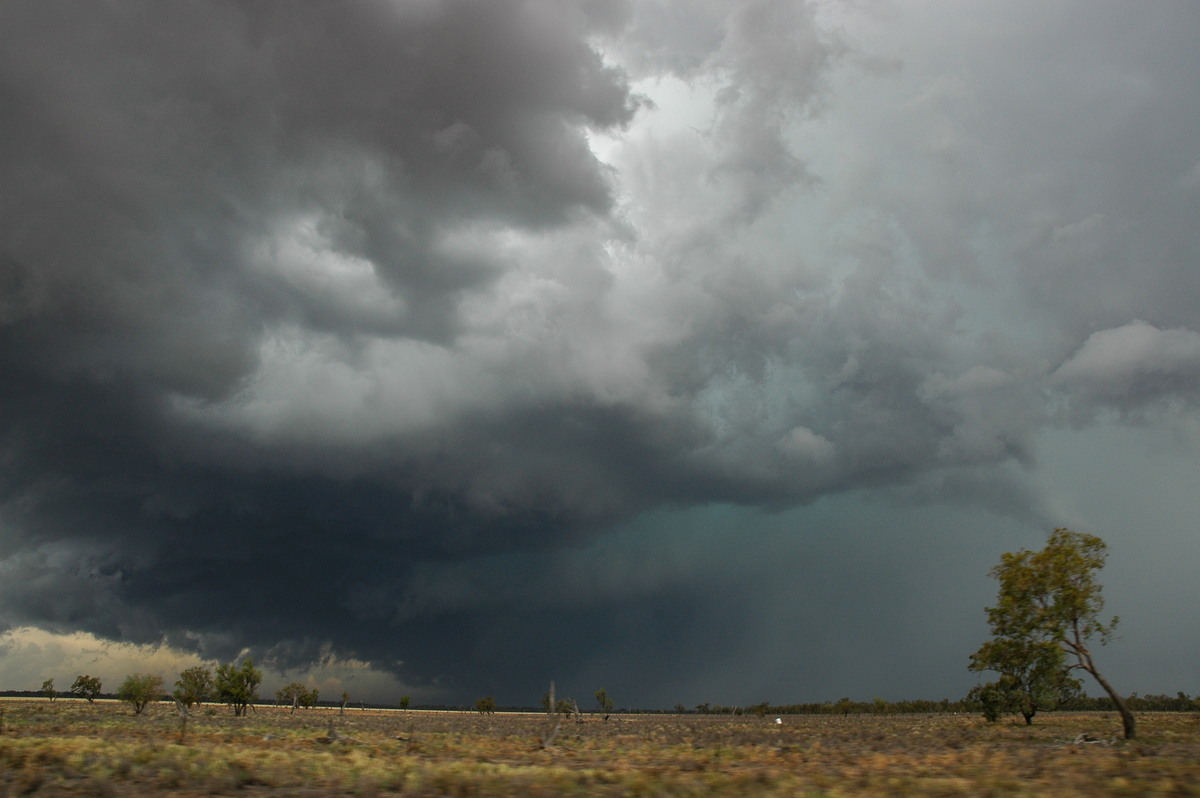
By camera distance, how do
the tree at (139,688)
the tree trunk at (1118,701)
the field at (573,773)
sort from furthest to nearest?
1. the tree at (139,688)
2. the tree trunk at (1118,701)
3. the field at (573,773)

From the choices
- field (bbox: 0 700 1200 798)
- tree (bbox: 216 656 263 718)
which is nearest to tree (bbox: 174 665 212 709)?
tree (bbox: 216 656 263 718)

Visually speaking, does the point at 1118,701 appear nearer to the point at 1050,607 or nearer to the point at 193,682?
the point at 1050,607

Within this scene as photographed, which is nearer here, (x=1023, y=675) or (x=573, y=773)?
(x=573, y=773)

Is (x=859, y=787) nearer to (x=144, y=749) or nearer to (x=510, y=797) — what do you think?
(x=510, y=797)

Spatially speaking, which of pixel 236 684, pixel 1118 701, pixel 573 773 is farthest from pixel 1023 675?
pixel 236 684

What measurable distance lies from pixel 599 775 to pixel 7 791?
54.7ft

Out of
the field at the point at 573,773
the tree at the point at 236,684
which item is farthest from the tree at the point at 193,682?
the field at the point at 573,773

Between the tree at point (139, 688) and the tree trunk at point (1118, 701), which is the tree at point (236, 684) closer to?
the tree at point (139, 688)

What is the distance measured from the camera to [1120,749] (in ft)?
116

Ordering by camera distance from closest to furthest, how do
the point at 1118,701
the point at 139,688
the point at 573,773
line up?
the point at 573,773 < the point at 1118,701 < the point at 139,688

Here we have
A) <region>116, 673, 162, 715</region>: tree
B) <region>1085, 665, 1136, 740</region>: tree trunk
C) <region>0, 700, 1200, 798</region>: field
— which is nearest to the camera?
<region>0, 700, 1200, 798</region>: field

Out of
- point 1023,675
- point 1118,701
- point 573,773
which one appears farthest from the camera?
point 1023,675

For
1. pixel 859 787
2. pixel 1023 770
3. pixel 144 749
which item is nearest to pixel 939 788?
pixel 859 787

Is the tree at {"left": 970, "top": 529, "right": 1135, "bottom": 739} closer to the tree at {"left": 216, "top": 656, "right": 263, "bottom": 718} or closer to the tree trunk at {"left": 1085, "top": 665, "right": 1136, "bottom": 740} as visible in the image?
the tree trunk at {"left": 1085, "top": 665, "right": 1136, "bottom": 740}
